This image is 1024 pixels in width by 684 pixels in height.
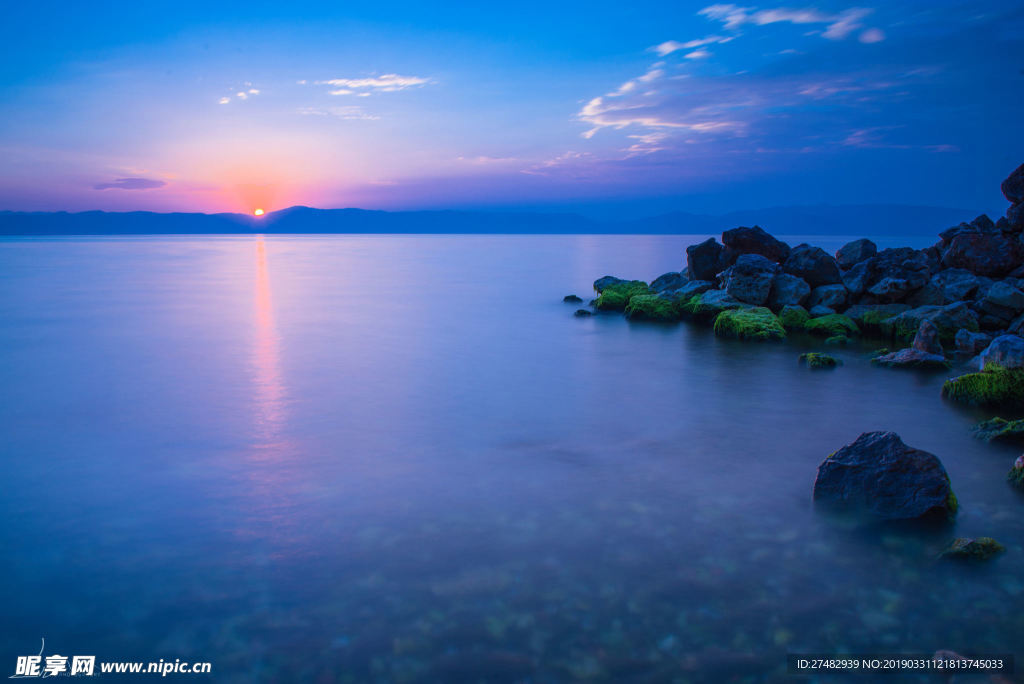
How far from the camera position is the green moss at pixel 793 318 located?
64.7 ft

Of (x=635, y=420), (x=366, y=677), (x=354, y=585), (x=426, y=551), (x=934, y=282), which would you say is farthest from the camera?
(x=934, y=282)

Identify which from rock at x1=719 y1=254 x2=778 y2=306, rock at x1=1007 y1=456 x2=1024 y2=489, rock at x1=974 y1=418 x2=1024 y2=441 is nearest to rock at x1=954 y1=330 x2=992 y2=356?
rock at x1=719 y1=254 x2=778 y2=306

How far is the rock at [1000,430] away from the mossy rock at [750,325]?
8.75 meters

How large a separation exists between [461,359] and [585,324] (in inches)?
280

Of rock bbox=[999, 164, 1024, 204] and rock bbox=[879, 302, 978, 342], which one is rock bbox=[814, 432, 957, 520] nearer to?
rock bbox=[879, 302, 978, 342]

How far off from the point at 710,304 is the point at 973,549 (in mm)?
16109

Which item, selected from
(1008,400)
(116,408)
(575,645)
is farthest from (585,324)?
(575,645)

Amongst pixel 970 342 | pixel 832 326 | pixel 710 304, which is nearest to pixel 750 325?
pixel 832 326

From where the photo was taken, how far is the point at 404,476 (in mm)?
7961

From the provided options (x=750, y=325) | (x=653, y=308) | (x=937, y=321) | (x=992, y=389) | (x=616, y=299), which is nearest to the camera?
(x=992, y=389)

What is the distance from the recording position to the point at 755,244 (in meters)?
23.8

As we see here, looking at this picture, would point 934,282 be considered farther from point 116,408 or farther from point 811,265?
point 116,408

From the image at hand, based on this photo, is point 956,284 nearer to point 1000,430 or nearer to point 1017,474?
point 1000,430

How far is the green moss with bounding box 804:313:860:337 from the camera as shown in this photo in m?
18.8
